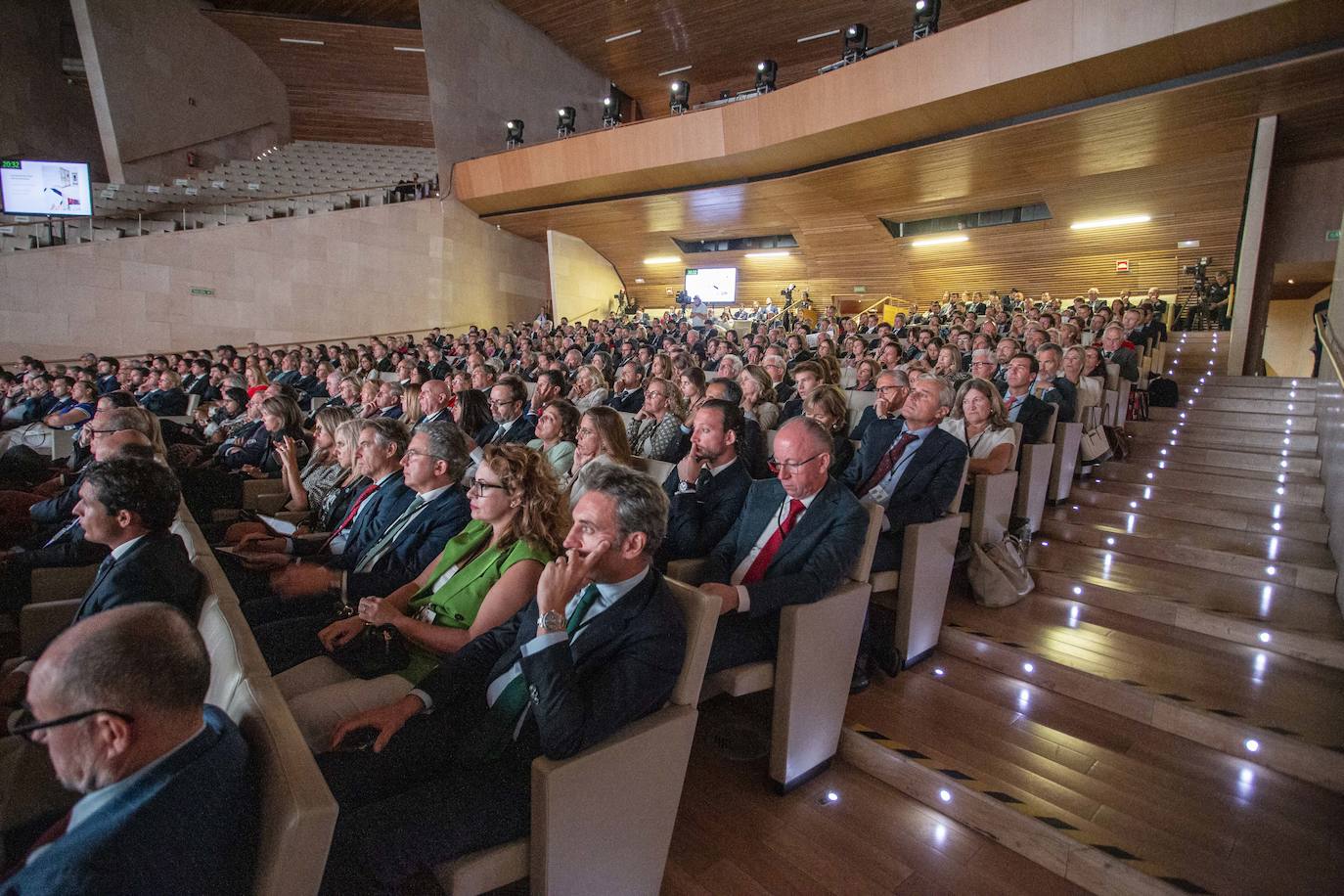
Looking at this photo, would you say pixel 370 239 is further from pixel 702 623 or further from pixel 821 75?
pixel 702 623

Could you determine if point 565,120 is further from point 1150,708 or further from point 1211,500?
point 1150,708

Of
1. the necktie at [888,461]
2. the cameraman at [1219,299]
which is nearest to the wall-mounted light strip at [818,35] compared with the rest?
the cameraman at [1219,299]

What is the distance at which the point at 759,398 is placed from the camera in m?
3.56

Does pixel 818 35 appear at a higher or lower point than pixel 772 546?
higher

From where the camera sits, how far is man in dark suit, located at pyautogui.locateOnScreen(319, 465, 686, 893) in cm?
107

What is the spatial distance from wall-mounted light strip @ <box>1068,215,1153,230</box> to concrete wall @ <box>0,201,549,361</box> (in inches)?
411

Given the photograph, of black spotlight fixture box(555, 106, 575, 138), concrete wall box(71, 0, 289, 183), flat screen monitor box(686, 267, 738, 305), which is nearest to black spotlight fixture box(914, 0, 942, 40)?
black spotlight fixture box(555, 106, 575, 138)

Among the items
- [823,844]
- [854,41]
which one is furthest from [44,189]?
[823,844]

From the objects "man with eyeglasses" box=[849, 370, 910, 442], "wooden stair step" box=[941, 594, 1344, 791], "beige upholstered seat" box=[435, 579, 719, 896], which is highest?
"man with eyeglasses" box=[849, 370, 910, 442]

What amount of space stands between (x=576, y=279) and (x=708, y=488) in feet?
42.1

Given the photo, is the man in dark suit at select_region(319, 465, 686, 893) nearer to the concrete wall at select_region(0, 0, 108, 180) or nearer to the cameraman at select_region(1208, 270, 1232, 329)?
the cameraman at select_region(1208, 270, 1232, 329)

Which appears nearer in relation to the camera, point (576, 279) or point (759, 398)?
point (759, 398)

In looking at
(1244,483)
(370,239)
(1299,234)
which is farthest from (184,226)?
(1299,234)

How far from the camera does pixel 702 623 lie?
49.5 inches
